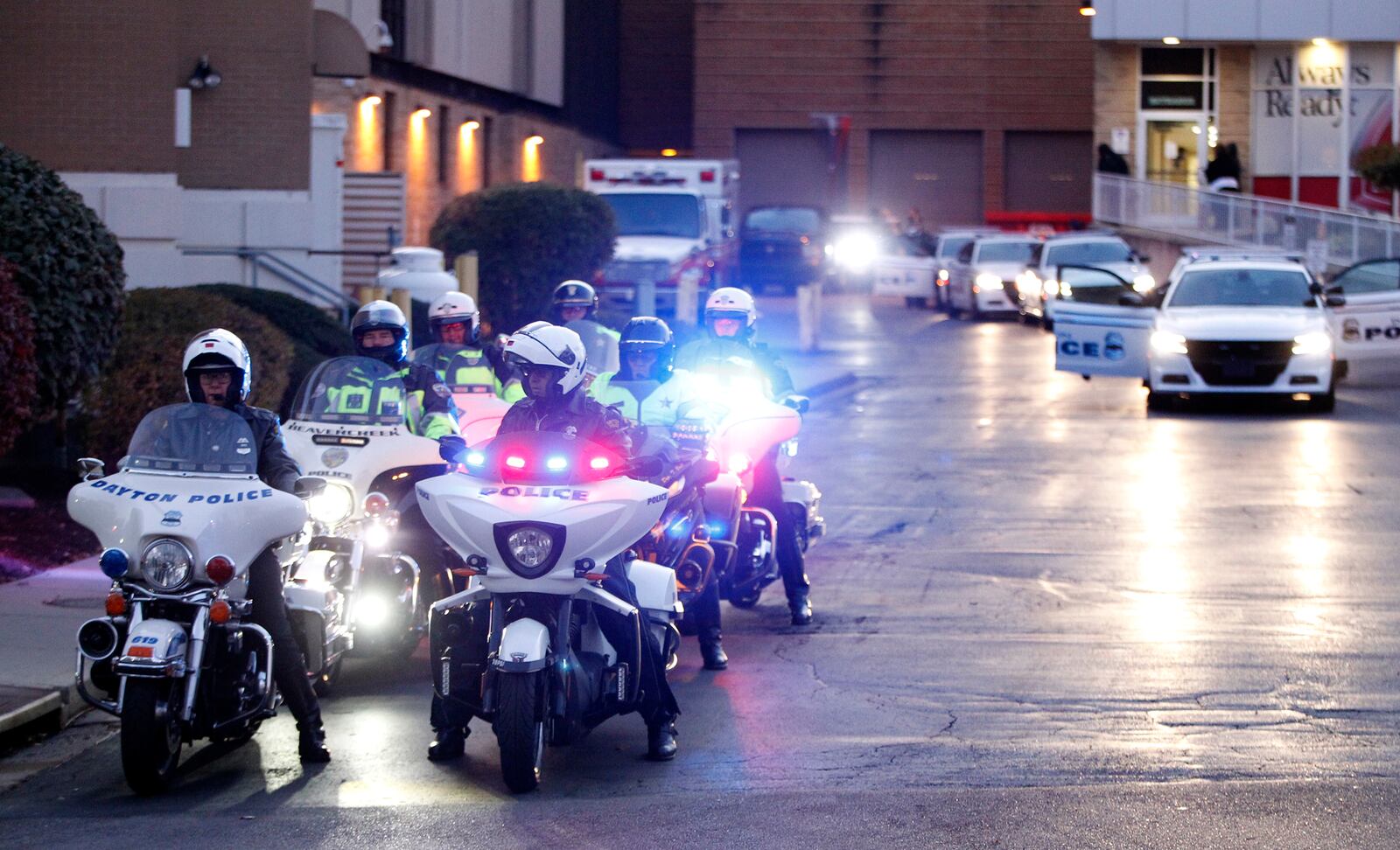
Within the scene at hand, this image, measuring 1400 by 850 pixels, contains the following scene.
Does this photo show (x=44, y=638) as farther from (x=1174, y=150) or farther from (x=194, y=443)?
(x=1174, y=150)

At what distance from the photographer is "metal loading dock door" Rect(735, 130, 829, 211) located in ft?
193

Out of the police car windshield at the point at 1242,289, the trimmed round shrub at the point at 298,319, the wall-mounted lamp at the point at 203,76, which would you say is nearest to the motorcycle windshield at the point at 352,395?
the trimmed round shrub at the point at 298,319

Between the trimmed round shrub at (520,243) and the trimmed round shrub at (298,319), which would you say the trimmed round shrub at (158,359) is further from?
the trimmed round shrub at (520,243)

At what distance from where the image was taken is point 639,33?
61.2 meters

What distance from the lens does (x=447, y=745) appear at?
25.0 feet

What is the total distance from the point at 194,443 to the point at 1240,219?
4022 cm

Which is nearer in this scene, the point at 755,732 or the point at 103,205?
the point at 755,732

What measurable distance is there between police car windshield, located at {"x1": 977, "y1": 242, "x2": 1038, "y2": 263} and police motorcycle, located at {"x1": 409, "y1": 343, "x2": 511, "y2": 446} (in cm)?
2940

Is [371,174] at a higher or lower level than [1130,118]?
lower

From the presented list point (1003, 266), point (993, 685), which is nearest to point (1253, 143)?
point (1003, 266)

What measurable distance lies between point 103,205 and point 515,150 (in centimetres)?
2277

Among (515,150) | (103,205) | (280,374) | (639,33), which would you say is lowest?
(280,374)

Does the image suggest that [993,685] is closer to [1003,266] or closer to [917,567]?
[917,567]

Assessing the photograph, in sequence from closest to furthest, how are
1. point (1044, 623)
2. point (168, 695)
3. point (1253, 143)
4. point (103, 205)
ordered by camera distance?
point (168, 695) < point (1044, 623) < point (103, 205) < point (1253, 143)
